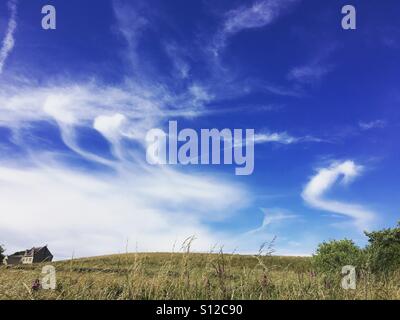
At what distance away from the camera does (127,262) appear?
970 cm

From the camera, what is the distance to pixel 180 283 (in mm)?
9000

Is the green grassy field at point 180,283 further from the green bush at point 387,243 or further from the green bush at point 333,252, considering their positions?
the green bush at point 333,252

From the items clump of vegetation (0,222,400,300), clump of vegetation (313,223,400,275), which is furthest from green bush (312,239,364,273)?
clump of vegetation (0,222,400,300)

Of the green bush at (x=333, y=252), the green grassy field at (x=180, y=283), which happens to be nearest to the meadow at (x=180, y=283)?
the green grassy field at (x=180, y=283)

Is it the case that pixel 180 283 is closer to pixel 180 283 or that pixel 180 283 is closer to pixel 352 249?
pixel 180 283

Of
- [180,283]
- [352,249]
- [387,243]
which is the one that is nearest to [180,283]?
[180,283]

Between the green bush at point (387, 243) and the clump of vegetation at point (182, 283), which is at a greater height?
the green bush at point (387, 243)

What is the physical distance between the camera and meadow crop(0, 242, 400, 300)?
344 inches

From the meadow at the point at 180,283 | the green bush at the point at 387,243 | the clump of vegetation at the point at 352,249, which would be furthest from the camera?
the clump of vegetation at the point at 352,249

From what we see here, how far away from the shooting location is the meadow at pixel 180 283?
344 inches

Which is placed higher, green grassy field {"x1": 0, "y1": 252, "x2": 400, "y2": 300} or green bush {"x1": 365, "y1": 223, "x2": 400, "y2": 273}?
green bush {"x1": 365, "y1": 223, "x2": 400, "y2": 273}

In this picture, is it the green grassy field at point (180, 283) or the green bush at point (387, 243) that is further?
the green bush at point (387, 243)

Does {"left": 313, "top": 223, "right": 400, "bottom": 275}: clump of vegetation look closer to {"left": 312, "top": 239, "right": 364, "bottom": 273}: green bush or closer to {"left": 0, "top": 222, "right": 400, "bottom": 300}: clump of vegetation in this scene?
{"left": 312, "top": 239, "right": 364, "bottom": 273}: green bush
